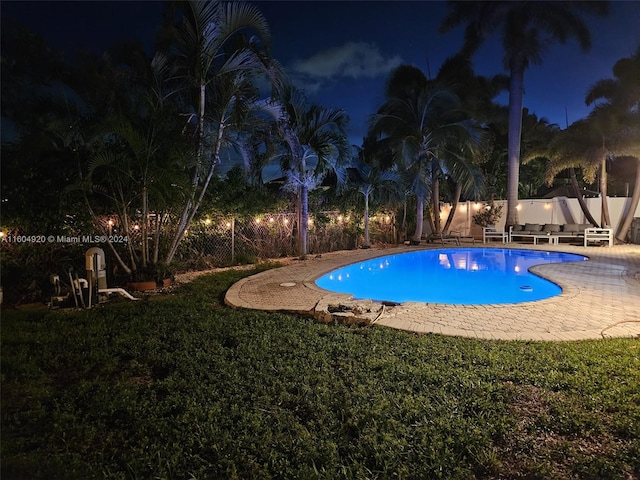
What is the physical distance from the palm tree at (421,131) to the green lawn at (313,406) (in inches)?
498

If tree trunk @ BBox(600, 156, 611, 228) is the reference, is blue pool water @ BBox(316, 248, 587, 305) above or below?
below

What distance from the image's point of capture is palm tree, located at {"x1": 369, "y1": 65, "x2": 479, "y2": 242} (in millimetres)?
16234

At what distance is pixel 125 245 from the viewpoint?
27.9ft

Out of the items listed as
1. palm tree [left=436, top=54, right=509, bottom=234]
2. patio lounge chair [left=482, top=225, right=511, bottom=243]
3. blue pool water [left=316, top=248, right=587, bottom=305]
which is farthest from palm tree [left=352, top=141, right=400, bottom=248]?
patio lounge chair [left=482, top=225, right=511, bottom=243]

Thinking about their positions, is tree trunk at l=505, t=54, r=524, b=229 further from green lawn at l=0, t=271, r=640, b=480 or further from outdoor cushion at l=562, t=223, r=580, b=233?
green lawn at l=0, t=271, r=640, b=480

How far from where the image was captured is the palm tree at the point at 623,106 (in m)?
14.6

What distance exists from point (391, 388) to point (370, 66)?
63.0 feet

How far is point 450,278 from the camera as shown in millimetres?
10734

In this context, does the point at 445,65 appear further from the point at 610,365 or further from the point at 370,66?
the point at 610,365

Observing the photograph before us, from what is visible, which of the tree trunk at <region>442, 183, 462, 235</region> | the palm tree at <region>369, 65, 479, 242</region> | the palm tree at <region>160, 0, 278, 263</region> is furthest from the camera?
→ the tree trunk at <region>442, 183, 462, 235</region>

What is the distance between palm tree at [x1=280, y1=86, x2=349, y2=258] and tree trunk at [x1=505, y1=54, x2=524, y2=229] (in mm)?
10018

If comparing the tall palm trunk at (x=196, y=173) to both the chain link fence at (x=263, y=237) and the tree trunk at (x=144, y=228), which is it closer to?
the tree trunk at (x=144, y=228)

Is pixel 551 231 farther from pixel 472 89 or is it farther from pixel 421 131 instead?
pixel 472 89

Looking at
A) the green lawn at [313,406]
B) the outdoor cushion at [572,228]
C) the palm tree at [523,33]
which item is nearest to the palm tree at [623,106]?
the outdoor cushion at [572,228]
